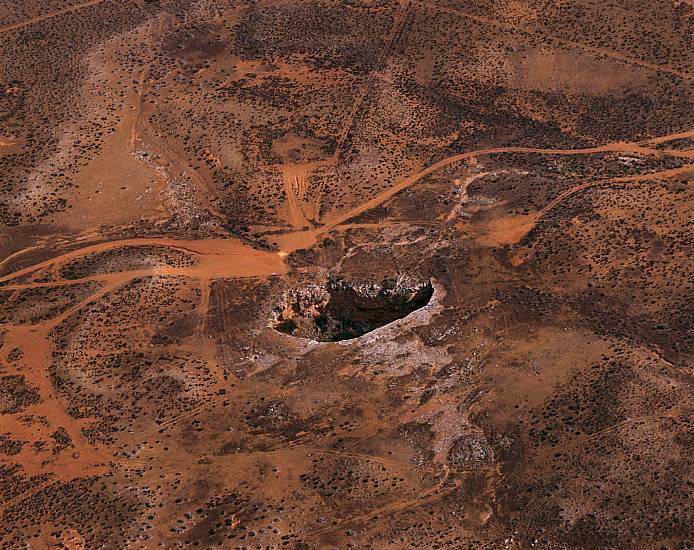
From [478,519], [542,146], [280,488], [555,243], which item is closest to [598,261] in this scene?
[555,243]

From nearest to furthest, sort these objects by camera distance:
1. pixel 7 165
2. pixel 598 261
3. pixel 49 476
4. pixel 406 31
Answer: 1. pixel 49 476
2. pixel 598 261
3. pixel 7 165
4. pixel 406 31

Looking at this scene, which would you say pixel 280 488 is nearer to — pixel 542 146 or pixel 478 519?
pixel 478 519

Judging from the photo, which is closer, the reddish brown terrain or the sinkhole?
the reddish brown terrain

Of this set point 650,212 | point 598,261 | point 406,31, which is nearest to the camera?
point 598,261

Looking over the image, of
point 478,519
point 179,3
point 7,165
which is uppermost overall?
point 179,3
